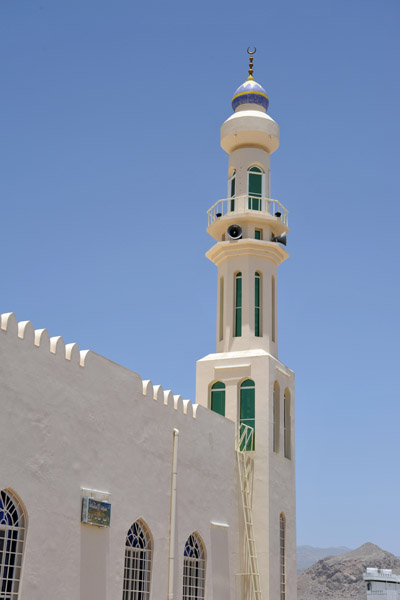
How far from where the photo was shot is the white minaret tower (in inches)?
854

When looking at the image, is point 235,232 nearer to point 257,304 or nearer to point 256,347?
point 257,304

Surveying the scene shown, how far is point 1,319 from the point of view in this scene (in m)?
13.4

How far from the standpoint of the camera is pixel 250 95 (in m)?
25.7

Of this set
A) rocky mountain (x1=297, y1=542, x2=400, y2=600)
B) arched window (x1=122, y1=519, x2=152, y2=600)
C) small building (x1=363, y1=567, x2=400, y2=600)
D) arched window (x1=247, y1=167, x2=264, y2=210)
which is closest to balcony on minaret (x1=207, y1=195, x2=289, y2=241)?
arched window (x1=247, y1=167, x2=264, y2=210)

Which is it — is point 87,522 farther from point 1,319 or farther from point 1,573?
point 1,319

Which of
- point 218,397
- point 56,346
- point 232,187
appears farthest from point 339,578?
point 56,346

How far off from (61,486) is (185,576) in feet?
17.9

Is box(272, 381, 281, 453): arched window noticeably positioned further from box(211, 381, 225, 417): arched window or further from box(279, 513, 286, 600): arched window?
box(279, 513, 286, 600): arched window

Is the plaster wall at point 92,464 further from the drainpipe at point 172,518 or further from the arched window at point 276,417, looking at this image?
the arched window at point 276,417

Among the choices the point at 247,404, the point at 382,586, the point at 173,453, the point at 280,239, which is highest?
the point at 280,239

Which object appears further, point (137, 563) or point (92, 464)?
point (137, 563)

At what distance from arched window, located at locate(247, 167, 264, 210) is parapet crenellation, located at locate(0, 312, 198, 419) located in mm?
8769

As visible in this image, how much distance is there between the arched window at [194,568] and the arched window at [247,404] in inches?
155

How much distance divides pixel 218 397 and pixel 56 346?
30.1 feet
